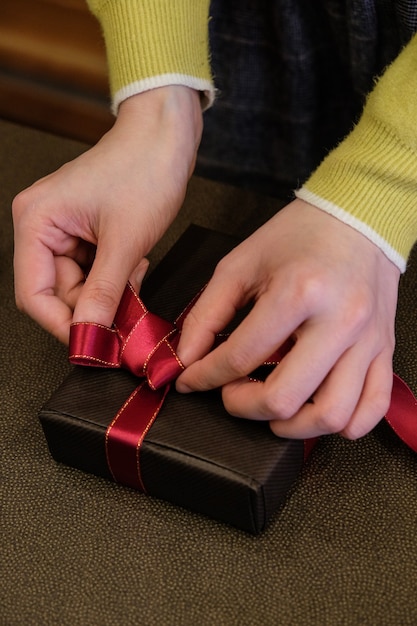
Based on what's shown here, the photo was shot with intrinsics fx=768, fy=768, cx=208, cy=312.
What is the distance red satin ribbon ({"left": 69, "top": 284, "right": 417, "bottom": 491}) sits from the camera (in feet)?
1.78

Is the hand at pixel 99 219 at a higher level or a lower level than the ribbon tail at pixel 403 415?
higher

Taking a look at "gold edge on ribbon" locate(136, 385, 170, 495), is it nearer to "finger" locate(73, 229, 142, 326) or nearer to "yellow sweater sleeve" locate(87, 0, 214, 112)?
"finger" locate(73, 229, 142, 326)

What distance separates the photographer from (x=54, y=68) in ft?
3.62

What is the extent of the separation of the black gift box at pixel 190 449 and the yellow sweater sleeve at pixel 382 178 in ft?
0.53

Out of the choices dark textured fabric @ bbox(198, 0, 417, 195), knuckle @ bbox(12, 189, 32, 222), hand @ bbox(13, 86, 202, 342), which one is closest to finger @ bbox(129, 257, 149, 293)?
hand @ bbox(13, 86, 202, 342)

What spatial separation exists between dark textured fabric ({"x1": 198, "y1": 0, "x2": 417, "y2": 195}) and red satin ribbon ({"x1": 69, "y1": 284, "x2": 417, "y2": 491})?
383 mm

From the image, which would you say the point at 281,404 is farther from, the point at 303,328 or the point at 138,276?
the point at 138,276

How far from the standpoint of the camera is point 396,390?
0.58m

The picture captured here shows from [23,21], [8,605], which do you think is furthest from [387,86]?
[23,21]

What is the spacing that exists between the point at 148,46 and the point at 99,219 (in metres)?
0.17

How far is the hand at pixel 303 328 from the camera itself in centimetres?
50

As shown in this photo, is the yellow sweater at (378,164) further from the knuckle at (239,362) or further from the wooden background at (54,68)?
the wooden background at (54,68)

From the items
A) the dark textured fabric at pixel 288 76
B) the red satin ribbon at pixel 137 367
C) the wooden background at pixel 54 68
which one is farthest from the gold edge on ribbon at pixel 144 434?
the wooden background at pixel 54 68

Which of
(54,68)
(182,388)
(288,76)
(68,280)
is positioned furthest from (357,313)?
(54,68)
